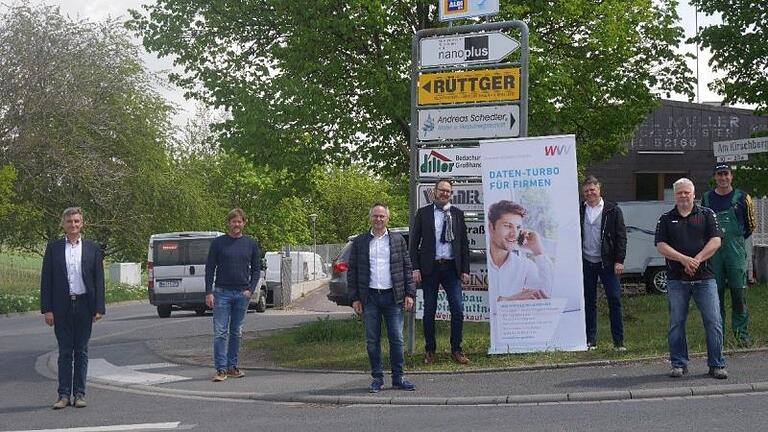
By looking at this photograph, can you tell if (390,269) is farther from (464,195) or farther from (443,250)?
(464,195)

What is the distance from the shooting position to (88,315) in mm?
10086

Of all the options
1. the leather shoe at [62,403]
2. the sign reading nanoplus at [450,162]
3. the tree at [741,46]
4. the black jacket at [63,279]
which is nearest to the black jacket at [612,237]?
the sign reading nanoplus at [450,162]

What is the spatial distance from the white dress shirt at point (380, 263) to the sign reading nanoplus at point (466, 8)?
3846 mm

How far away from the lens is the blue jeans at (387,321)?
1012 cm

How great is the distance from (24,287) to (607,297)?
33.8 meters

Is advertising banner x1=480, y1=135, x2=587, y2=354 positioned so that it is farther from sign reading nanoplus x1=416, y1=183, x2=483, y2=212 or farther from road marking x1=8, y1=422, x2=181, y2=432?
road marking x1=8, y1=422, x2=181, y2=432

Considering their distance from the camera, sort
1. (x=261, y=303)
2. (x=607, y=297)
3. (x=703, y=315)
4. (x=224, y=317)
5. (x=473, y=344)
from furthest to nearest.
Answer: (x=261, y=303)
(x=473, y=344)
(x=607, y=297)
(x=224, y=317)
(x=703, y=315)

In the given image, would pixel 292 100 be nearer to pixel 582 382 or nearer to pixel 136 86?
pixel 582 382

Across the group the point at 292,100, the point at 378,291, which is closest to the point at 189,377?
the point at 378,291

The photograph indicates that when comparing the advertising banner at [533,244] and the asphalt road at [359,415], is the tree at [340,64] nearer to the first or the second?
the advertising banner at [533,244]

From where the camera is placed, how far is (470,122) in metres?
12.8

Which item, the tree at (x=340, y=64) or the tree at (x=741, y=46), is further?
the tree at (x=741, y=46)

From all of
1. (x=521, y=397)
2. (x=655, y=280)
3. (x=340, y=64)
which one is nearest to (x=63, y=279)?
(x=521, y=397)

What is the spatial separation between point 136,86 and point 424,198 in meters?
34.6
